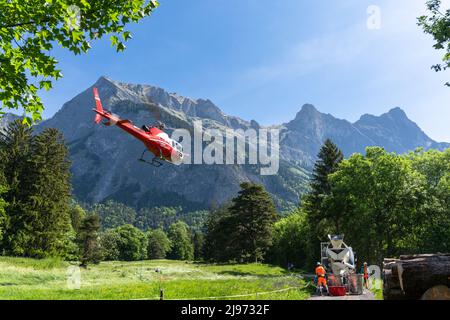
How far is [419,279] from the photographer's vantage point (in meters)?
7.81

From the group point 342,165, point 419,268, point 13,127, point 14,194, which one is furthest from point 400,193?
point 13,127

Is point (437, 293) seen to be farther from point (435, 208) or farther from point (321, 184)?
point (321, 184)

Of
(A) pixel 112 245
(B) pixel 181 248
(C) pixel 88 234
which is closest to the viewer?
(C) pixel 88 234

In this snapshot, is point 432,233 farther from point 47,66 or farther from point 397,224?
point 47,66

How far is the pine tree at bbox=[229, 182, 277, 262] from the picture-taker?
74.9 meters

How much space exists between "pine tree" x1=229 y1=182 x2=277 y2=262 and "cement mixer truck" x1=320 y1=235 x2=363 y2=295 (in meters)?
47.5

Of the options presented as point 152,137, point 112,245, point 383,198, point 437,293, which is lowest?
point 112,245

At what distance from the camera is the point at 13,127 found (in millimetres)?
57750

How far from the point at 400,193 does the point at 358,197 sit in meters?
5.14

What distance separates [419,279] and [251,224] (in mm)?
68470

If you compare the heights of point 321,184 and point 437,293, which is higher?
point 321,184

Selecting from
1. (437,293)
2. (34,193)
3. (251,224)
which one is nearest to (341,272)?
(437,293)

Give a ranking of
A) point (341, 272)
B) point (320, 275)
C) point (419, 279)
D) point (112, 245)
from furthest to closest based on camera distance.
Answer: point (112, 245), point (341, 272), point (320, 275), point (419, 279)

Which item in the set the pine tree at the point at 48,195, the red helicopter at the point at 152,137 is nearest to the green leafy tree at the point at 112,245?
the pine tree at the point at 48,195
